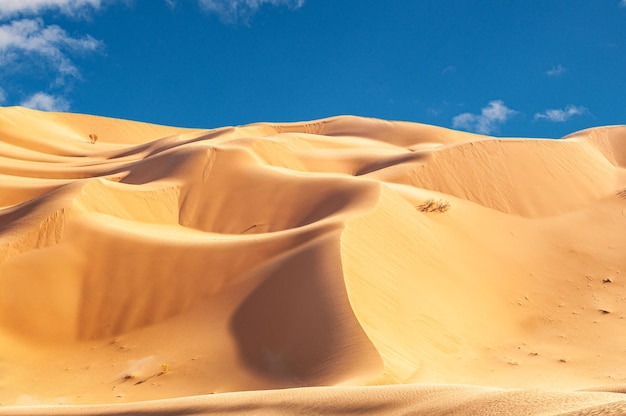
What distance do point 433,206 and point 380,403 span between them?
11.0m

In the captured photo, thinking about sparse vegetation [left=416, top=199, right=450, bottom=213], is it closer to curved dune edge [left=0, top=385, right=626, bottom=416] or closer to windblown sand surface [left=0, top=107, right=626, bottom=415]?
windblown sand surface [left=0, top=107, right=626, bottom=415]

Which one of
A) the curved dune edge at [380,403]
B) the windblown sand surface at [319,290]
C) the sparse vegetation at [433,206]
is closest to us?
the curved dune edge at [380,403]

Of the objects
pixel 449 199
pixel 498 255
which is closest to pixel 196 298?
pixel 498 255

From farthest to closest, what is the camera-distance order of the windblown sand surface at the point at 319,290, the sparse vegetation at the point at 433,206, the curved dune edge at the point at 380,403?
the sparse vegetation at the point at 433,206, the windblown sand surface at the point at 319,290, the curved dune edge at the point at 380,403

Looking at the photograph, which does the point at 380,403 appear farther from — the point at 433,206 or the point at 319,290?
the point at 433,206

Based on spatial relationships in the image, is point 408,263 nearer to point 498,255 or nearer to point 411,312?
point 411,312

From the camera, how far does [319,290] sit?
10.7 metres

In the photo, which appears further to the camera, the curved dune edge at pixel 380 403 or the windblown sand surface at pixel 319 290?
Answer: the windblown sand surface at pixel 319 290

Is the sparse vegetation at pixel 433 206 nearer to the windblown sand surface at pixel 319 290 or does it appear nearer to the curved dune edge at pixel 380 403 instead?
the windblown sand surface at pixel 319 290

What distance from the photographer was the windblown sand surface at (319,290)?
9039 mm

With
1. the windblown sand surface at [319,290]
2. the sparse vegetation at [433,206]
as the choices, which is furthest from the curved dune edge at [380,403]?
the sparse vegetation at [433,206]

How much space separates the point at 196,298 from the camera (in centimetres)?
1205

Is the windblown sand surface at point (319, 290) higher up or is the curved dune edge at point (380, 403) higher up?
the windblown sand surface at point (319, 290)

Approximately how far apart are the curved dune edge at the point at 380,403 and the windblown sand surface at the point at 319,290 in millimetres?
25
